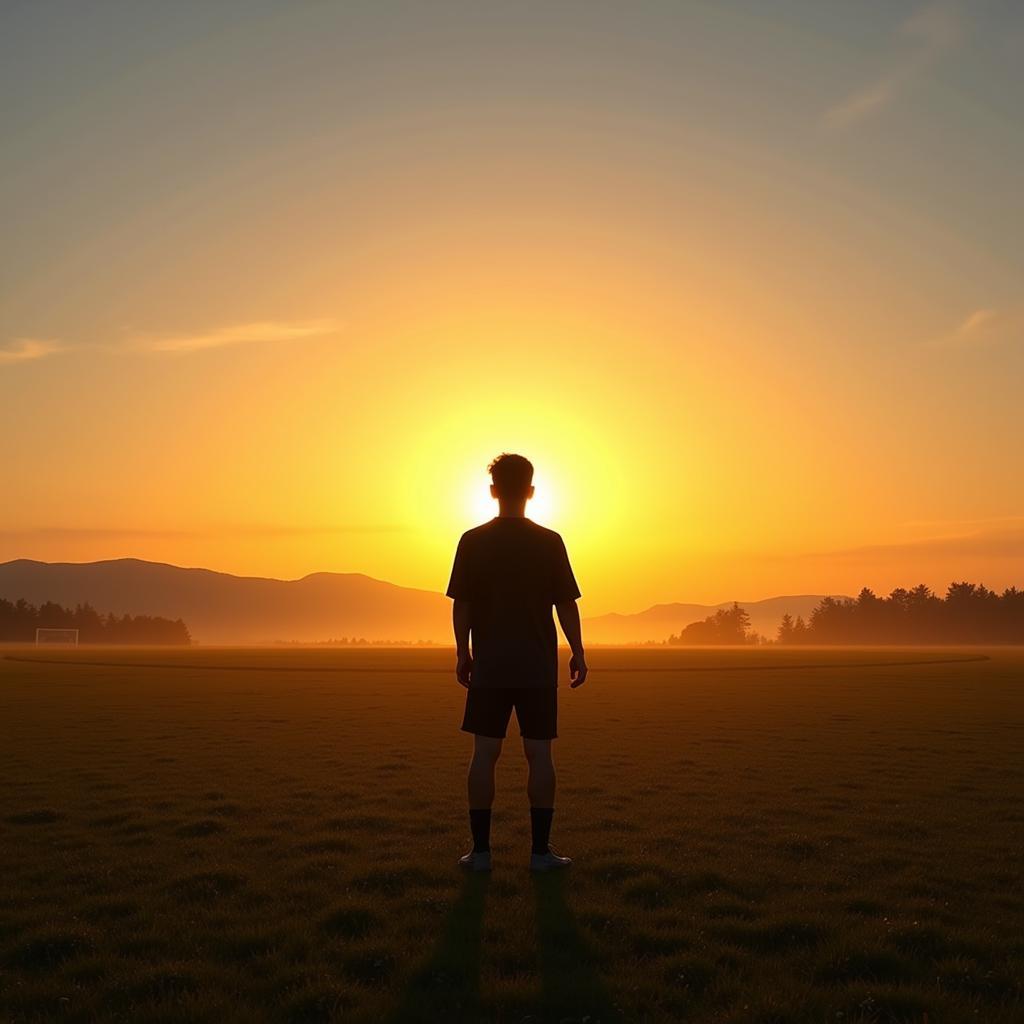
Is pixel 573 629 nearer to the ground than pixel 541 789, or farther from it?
farther from it

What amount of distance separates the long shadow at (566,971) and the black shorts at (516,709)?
4.28 feet

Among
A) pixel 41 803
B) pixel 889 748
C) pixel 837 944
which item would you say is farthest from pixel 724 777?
pixel 41 803

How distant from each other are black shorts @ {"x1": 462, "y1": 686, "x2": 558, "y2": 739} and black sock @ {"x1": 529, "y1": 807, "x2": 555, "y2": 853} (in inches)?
24.5

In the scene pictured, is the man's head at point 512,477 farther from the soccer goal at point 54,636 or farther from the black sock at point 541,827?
the soccer goal at point 54,636

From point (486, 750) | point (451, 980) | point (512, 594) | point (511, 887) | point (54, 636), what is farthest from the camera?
point (54, 636)

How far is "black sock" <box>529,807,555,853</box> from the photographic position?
24.7 feet

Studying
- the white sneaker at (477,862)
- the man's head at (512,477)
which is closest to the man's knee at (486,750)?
the white sneaker at (477,862)

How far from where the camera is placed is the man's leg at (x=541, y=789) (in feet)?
24.7

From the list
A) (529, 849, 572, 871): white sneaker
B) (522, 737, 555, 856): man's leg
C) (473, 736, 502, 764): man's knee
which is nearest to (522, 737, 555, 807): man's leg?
(522, 737, 555, 856): man's leg

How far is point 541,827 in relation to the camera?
24.8ft

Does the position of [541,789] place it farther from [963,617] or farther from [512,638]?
[963,617]

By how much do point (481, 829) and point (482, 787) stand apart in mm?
388

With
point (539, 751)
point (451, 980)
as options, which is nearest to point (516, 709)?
point (539, 751)

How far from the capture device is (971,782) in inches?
491
